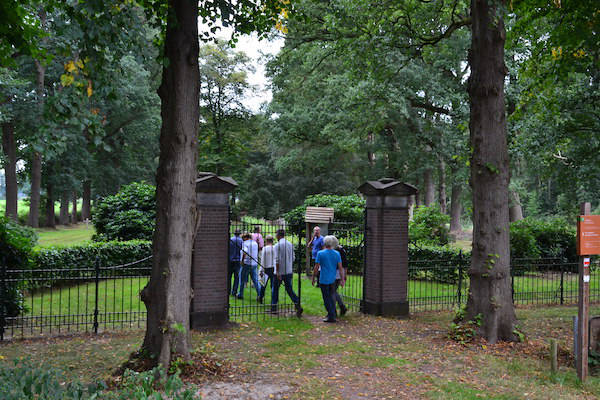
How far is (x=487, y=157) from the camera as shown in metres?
8.96

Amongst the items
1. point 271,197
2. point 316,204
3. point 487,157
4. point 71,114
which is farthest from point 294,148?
point 71,114

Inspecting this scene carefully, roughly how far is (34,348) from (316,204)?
17.6 metres

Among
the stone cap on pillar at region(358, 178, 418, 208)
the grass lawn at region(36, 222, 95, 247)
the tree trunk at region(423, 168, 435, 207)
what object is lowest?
the grass lawn at region(36, 222, 95, 247)

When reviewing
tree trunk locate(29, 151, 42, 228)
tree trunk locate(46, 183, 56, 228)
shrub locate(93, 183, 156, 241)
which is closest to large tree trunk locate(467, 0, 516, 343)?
shrub locate(93, 183, 156, 241)

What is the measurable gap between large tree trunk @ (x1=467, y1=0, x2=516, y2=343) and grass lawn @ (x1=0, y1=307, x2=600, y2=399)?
73cm

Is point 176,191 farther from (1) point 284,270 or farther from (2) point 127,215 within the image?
(2) point 127,215

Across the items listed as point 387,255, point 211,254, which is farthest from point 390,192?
point 211,254

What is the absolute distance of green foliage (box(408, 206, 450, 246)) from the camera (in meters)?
18.8

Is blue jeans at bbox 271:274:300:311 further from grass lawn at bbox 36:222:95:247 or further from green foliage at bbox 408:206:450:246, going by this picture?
grass lawn at bbox 36:222:95:247

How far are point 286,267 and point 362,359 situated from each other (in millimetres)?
3567

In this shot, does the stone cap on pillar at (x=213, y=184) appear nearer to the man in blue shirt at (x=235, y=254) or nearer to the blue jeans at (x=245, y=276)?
the man in blue shirt at (x=235, y=254)

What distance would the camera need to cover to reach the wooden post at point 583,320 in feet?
22.6

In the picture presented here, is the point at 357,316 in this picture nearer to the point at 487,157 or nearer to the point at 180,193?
the point at 487,157

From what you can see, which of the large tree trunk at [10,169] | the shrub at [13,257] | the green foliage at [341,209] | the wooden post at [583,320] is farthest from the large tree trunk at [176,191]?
the large tree trunk at [10,169]
